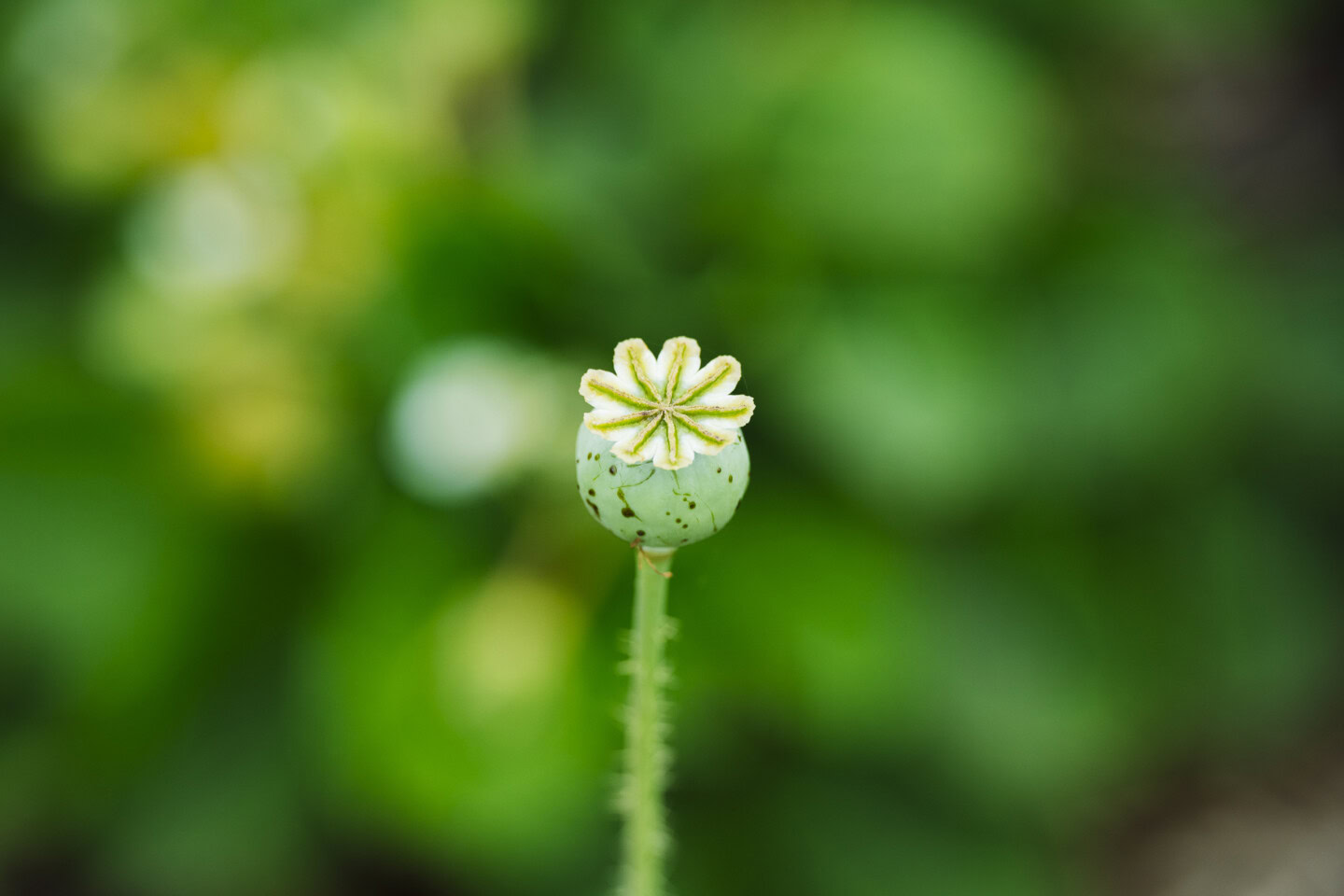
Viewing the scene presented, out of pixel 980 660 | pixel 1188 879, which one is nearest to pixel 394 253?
pixel 980 660

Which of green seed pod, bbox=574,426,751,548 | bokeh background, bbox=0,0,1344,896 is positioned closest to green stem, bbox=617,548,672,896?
green seed pod, bbox=574,426,751,548

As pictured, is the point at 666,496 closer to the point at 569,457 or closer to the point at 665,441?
the point at 665,441

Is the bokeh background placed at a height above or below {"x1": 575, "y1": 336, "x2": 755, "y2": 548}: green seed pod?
above

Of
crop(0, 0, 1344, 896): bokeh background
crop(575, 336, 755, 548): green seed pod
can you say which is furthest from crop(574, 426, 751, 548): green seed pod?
crop(0, 0, 1344, 896): bokeh background

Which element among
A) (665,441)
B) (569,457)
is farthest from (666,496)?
(569,457)

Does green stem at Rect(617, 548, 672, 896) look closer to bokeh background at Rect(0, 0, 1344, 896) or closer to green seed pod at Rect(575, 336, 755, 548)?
green seed pod at Rect(575, 336, 755, 548)

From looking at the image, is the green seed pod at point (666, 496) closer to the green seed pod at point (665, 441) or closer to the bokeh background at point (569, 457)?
the green seed pod at point (665, 441)

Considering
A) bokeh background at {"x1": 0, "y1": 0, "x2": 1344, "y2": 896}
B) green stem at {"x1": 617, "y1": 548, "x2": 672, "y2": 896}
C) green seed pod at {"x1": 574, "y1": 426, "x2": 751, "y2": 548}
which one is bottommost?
green stem at {"x1": 617, "y1": 548, "x2": 672, "y2": 896}

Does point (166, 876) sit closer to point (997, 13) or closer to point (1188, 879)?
point (1188, 879)

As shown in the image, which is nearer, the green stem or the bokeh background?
the green stem
